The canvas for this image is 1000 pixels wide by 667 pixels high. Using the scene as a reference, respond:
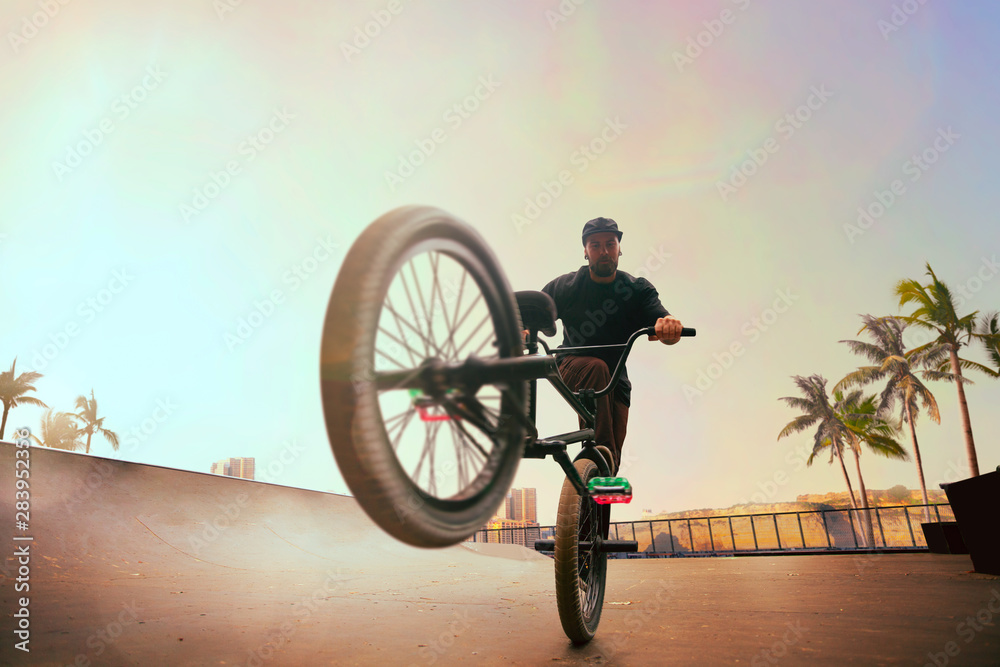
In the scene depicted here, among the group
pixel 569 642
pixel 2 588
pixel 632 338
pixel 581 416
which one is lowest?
pixel 569 642

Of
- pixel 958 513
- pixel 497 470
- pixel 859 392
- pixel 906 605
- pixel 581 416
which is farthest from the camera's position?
pixel 859 392

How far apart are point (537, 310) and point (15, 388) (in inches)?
1531

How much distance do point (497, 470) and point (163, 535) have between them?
6164mm

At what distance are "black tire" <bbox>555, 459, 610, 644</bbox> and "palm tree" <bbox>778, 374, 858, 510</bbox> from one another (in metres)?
41.1

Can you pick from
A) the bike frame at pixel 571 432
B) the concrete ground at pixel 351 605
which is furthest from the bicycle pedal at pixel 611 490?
the concrete ground at pixel 351 605

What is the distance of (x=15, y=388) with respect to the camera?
2977cm

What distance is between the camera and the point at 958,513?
18.5 ft

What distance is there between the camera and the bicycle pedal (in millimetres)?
2688

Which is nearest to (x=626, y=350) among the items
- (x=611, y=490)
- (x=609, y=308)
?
(x=609, y=308)

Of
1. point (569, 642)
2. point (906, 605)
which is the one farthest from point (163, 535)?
point (906, 605)

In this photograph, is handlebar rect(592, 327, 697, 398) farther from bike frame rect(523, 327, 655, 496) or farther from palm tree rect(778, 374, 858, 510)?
palm tree rect(778, 374, 858, 510)

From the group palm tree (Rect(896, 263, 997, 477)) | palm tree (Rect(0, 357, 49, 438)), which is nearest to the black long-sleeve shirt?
palm tree (Rect(896, 263, 997, 477))

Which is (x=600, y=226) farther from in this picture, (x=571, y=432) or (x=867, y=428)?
(x=867, y=428)

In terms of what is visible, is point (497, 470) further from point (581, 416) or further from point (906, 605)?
point (906, 605)
